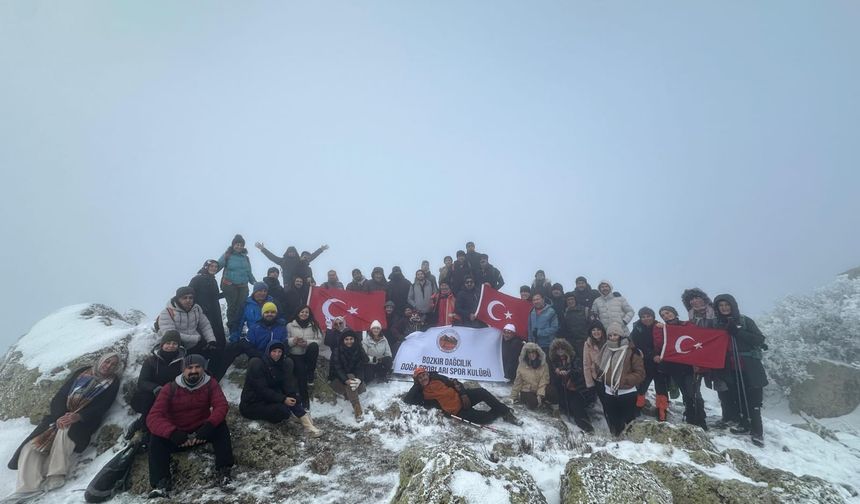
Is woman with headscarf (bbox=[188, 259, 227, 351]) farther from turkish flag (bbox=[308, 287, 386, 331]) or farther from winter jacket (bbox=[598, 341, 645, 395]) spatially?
winter jacket (bbox=[598, 341, 645, 395])

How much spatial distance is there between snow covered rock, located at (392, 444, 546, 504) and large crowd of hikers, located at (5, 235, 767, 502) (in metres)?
3.70

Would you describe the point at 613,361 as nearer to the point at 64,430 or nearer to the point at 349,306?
the point at 349,306

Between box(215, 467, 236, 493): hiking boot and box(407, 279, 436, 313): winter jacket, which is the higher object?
box(407, 279, 436, 313): winter jacket

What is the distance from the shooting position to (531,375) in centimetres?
1080

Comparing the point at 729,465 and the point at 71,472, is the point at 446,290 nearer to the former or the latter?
the point at 729,465

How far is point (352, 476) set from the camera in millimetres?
6652

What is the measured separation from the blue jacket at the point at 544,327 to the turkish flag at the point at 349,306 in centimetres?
475

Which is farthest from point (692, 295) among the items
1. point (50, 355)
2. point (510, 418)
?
point (50, 355)

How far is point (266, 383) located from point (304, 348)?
1491 millimetres

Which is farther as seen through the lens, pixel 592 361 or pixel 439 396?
pixel 592 361

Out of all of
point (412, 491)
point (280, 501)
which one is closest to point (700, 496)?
point (412, 491)

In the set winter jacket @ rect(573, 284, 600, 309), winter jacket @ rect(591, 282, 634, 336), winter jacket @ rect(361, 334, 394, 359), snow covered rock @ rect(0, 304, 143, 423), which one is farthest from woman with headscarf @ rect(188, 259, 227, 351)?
winter jacket @ rect(591, 282, 634, 336)

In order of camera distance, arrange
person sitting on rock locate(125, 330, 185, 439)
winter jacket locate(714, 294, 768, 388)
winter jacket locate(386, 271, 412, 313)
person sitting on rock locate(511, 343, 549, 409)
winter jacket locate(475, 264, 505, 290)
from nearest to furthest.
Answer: person sitting on rock locate(125, 330, 185, 439) → winter jacket locate(714, 294, 768, 388) → person sitting on rock locate(511, 343, 549, 409) → winter jacket locate(386, 271, 412, 313) → winter jacket locate(475, 264, 505, 290)

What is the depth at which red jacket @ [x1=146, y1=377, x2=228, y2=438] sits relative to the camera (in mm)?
6586
